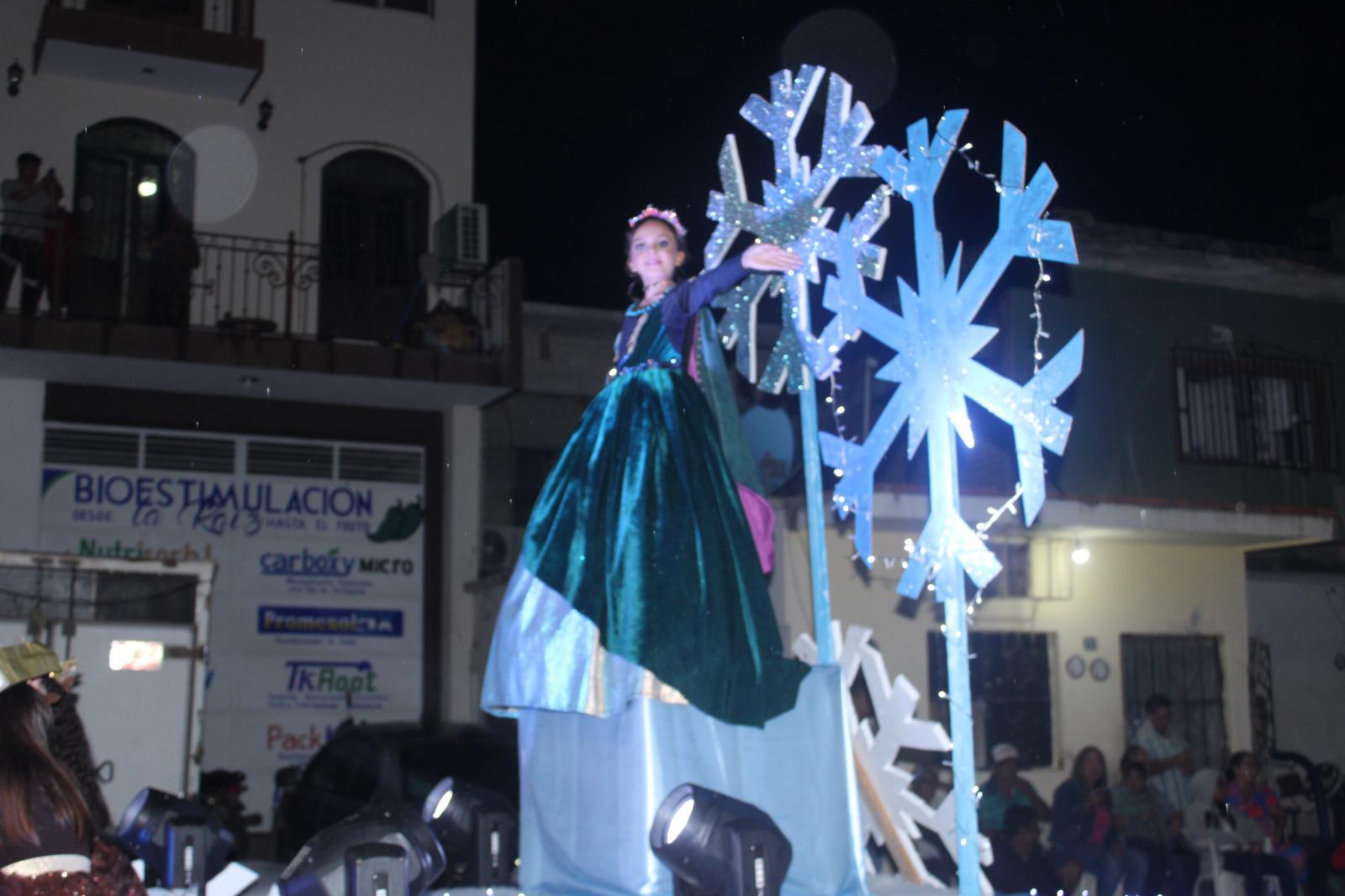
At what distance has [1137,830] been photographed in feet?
28.2

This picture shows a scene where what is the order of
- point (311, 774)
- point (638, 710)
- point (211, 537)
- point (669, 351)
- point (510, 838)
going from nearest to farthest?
point (638, 710)
point (669, 351)
point (510, 838)
point (311, 774)
point (211, 537)

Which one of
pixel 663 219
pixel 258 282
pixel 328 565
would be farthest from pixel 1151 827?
pixel 258 282

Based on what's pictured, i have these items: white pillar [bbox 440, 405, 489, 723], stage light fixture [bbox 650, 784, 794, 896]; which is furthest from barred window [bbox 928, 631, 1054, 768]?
stage light fixture [bbox 650, 784, 794, 896]

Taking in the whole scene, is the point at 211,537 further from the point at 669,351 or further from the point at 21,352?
the point at 669,351

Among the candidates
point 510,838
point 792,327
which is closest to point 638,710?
point 510,838

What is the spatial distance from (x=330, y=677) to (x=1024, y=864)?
268 inches

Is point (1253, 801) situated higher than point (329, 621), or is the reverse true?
point (329, 621)

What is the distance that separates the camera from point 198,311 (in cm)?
1224

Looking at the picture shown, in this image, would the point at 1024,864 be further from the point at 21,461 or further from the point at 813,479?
the point at 21,461

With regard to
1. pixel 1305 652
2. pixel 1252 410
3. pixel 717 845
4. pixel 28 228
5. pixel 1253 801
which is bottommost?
pixel 1253 801

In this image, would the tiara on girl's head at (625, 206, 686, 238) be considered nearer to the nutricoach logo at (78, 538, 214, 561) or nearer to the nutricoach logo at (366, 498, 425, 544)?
the nutricoach logo at (78, 538, 214, 561)

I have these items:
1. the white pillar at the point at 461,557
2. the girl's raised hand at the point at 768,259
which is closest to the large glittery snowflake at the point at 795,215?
the girl's raised hand at the point at 768,259

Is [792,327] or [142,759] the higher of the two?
[792,327]

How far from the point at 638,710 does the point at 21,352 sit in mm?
8778
